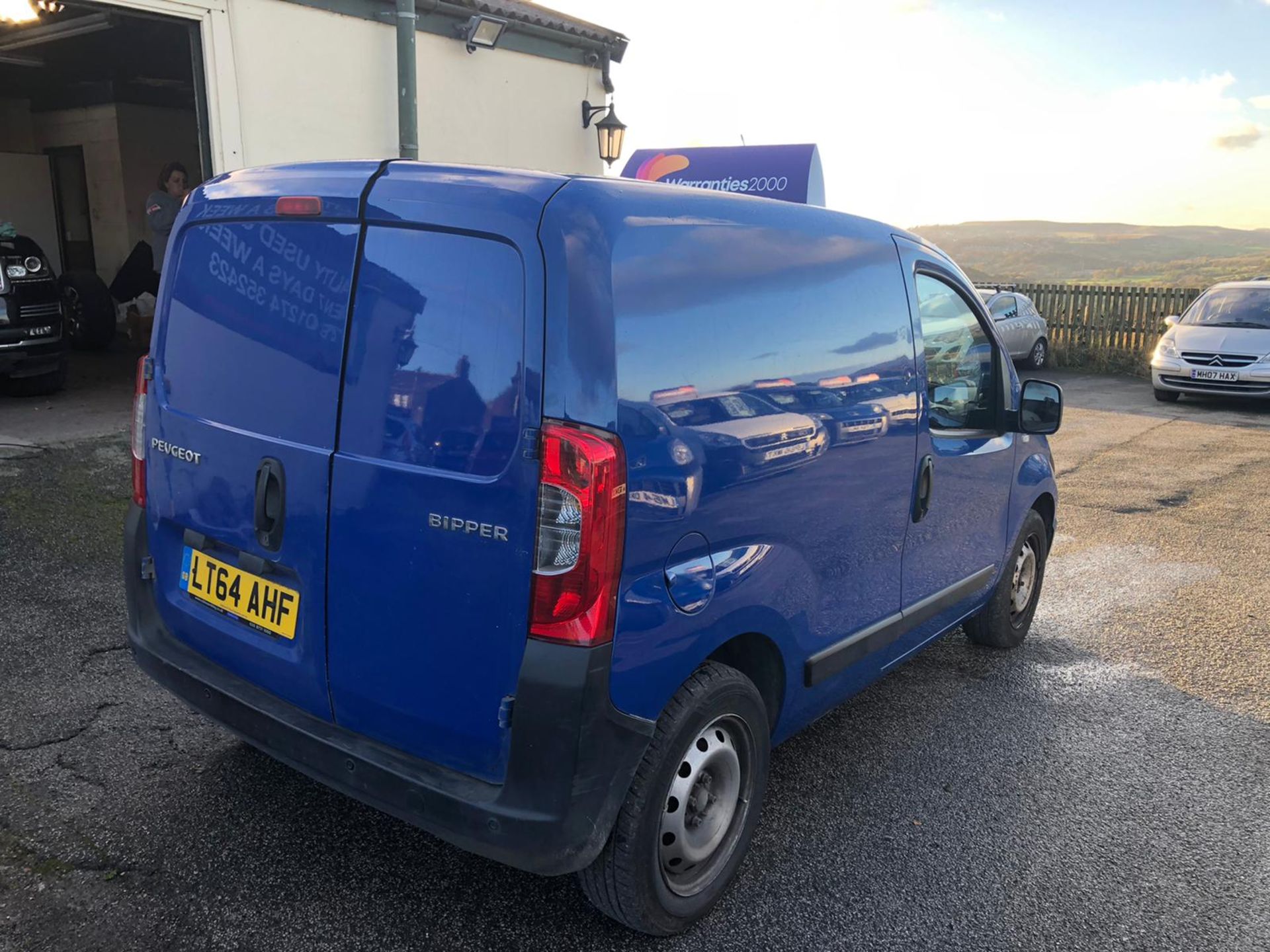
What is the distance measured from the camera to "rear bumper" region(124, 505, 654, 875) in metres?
2.16

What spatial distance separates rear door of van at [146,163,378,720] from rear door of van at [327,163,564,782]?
0.10 m

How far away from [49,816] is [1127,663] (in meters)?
4.43

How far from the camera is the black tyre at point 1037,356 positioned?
16359 mm

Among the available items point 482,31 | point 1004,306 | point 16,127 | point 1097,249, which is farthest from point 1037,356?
point 1097,249

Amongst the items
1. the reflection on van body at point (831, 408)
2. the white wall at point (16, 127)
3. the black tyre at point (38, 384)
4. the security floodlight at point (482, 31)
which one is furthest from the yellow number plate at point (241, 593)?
the white wall at point (16, 127)

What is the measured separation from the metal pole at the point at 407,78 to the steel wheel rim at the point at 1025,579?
17.2ft

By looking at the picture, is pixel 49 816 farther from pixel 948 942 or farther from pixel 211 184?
pixel 948 942

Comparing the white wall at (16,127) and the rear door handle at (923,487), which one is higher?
the white wall at (16,127)

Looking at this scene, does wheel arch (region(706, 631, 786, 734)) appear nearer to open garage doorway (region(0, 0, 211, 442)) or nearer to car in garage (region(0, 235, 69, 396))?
open garage doorway (region(0, 0, 211, 442))

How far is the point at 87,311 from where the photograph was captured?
12055mm

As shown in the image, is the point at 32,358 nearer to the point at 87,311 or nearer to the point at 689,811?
Answer: the point at 87,311

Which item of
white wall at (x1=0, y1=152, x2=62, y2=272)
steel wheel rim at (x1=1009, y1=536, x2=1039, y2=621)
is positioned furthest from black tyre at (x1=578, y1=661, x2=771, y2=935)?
white wall at (x1=0, y1=152, x2=62, y2=272)

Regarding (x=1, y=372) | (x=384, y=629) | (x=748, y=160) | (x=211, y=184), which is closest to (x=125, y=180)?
(x=1, y=372)

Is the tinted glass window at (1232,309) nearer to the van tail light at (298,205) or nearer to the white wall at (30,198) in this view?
the van tail light at (298,205)
